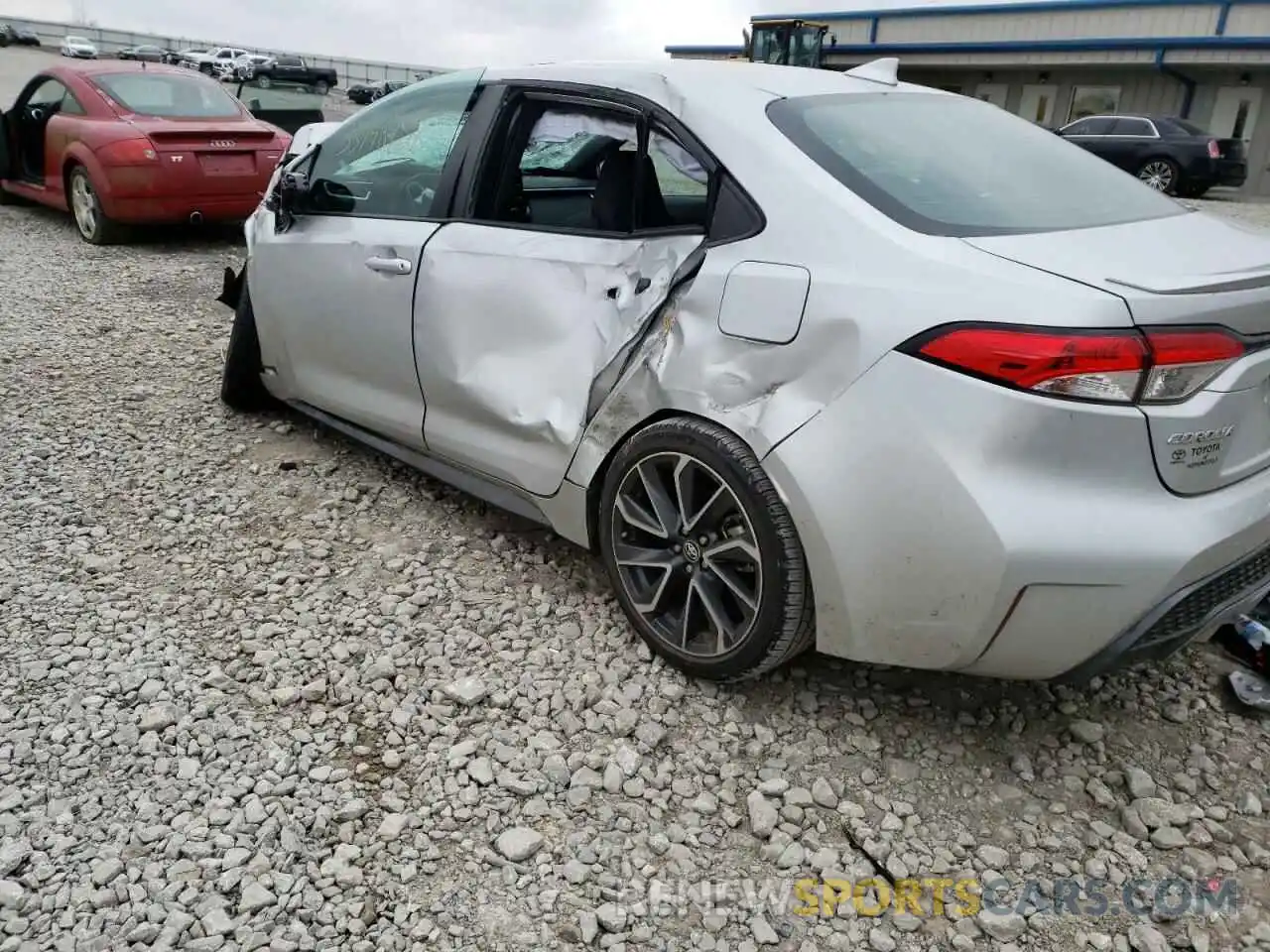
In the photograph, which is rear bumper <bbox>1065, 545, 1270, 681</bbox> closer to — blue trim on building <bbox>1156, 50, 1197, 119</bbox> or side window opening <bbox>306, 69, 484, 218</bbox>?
side window opening <bbox>306, 69, 484, 218</bbox>

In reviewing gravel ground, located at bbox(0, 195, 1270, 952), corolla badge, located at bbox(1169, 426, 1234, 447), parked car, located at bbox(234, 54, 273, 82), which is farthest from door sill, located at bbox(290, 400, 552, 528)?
parked car, located at bbox(234, 54, 273, 82)

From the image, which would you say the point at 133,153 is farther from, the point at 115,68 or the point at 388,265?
the point at 388,265

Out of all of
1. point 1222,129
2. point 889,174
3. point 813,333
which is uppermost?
point 889,174

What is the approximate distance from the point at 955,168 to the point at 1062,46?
2593 centimetres

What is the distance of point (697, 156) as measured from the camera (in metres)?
2.64

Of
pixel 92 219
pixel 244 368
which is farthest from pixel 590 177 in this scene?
pixel 92 219

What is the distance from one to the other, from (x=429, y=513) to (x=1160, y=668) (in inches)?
98.0

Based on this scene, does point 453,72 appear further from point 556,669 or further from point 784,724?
point 784,724

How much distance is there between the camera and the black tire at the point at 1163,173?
16.7 m

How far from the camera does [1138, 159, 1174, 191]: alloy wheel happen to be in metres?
16.7

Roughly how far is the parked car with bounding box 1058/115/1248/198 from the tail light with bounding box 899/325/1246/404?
648 inches

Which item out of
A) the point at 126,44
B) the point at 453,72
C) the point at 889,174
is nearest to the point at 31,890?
the point at 889,174

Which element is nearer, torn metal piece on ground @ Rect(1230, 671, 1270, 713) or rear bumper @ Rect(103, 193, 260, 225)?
torn metal piece on ground @ Rect(1230, 671, 1270, 713)

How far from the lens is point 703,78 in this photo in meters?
2.80
